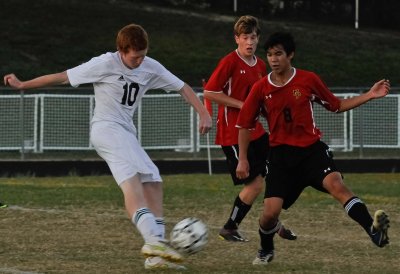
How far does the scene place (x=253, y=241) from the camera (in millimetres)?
11094

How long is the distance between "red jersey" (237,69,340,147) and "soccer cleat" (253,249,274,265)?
34.7 inches

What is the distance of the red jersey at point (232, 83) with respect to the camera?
36.2 ft

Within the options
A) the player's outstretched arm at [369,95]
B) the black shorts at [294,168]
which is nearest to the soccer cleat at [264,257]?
the black shorts at [294,168]

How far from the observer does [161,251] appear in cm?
841

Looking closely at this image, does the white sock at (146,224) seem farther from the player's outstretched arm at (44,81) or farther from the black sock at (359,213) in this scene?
the black sock at (359,213)

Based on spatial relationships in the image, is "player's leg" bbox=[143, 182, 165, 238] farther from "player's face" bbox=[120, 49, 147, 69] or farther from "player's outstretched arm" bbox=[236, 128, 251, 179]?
"player's face" bbox=[120, 49, 147, 69]

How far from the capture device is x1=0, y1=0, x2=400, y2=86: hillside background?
42375 mm

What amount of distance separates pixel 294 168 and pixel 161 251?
1381 mm

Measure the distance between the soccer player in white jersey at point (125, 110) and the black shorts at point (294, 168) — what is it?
65 cm

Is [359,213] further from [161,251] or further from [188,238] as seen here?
[161,251]

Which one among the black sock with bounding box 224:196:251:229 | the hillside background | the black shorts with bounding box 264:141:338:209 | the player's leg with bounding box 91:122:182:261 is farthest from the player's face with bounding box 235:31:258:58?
the hillside background

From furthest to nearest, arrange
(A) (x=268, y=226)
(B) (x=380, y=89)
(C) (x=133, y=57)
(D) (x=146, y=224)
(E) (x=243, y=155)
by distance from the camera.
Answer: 1. (E) (x=243, y=155)
2. (A) (x=268, y=226)
3. (B) (x=380, y=89)
4. (C) (x=133, y=57)
5. (D) (x=146, y=224)

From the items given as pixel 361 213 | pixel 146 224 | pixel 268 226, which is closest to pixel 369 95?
pixel 361 213

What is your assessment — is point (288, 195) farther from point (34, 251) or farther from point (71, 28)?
point (71, 28)
